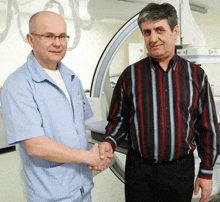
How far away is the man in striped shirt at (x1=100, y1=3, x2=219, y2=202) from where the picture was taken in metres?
1.05

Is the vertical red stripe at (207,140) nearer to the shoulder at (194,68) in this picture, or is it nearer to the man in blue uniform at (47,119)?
the shoulder at (194,68)

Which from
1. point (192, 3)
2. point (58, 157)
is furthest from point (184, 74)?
point (192, 3)

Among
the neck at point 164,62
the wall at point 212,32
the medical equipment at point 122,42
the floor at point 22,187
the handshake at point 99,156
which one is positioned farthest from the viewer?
the wall at point 212,32

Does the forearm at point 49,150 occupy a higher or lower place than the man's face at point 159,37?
lower

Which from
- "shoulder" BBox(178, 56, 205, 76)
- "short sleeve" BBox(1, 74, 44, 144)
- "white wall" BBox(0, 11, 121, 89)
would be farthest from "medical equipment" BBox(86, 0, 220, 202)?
"white wall" BBox(0, 11, 121, 89)

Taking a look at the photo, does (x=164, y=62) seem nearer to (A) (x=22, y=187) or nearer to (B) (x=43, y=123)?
(B) (x=43, y=123)

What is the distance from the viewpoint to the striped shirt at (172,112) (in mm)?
1057

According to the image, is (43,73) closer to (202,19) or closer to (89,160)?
(89,160)

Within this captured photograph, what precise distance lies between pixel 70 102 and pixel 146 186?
52 centimetres

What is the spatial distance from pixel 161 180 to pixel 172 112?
0.31 metres

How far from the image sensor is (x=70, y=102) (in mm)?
1025

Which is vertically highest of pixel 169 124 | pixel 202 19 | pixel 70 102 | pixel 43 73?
pixel 202 19

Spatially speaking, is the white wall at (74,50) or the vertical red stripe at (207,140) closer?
the vertical red stripe at (207,140)

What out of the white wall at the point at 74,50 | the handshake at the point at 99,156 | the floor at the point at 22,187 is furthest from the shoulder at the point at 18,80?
the white wall at the point at 74,50
